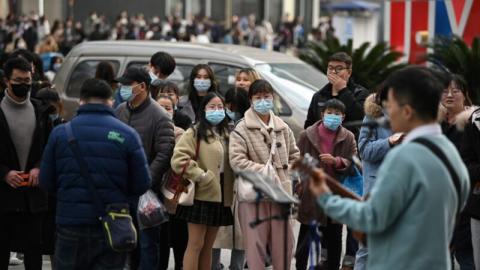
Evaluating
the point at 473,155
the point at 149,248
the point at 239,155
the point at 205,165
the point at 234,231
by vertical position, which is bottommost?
the point at 149,248

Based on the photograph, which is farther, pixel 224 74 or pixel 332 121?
pixel 224 74

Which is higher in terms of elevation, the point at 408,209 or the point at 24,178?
the point at 408,209

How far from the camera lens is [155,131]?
10195 millimetres

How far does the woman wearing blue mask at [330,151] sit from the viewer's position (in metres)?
10.3

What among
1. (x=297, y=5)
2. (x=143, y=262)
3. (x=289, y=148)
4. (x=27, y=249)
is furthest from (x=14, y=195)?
(x=297, y=5)

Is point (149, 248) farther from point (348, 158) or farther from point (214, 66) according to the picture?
point (214, 66)

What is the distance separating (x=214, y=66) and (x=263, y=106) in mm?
5145

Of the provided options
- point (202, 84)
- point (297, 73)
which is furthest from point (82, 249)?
point (297, 73)

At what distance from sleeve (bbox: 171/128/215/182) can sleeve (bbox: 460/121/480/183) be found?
6.55ft

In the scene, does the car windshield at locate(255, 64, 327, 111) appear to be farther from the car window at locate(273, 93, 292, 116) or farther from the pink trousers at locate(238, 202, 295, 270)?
the pink trousers at locate(238, 202, 295, 270)

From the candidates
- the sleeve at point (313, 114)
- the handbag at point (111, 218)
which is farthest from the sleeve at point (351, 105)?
the handbag at point (111, 218)

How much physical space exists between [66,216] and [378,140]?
9.97 ft

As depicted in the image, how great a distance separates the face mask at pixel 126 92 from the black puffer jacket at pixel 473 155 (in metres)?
2.74

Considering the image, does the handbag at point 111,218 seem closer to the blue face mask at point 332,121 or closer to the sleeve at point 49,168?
the sleeve at point 49,168
